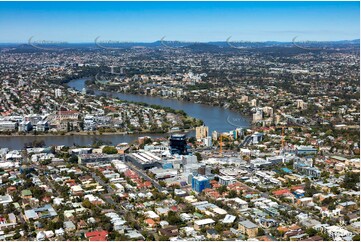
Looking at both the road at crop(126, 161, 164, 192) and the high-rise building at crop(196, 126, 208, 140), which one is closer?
the road at crop(126, 161, 164, 192)

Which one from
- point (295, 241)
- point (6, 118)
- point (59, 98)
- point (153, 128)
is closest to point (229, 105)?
point (153, 128)

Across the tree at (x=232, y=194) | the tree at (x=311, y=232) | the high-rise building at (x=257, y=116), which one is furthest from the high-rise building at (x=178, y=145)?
the high-rise building at (x=257, y=116)

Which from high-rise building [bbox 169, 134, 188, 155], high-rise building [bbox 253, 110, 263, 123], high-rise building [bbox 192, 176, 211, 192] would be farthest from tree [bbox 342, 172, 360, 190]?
high-rise building [bbox 253, 110, 263, 123]

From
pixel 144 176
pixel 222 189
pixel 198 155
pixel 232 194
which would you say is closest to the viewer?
pixel 232 194

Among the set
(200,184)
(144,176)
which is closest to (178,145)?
(144,176)

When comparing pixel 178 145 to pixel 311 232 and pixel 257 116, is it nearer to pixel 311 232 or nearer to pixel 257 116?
pixel 311 232

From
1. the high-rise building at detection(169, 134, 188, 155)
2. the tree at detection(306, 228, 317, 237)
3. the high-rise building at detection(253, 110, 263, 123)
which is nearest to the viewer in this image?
the tree at detection(306, 228, 317, 237)

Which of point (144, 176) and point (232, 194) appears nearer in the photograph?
point (232, 194)

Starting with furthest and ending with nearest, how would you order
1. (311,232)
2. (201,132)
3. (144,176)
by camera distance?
1. (201,132)
2. (144,176)
3. (311,232)

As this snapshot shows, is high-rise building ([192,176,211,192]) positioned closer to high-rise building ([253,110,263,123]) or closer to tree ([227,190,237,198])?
tree ([227,190,237,198])

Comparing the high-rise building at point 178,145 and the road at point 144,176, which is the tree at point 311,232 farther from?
the high-rise building at point 178,145
